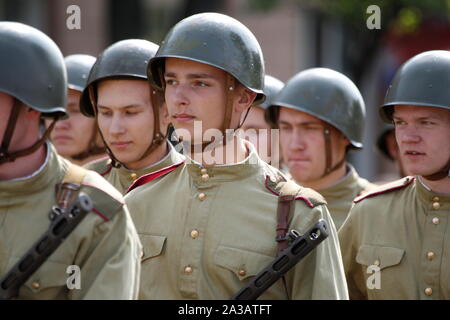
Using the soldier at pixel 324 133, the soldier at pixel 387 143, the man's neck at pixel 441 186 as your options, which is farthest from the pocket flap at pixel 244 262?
the soldier at pixel 387 143

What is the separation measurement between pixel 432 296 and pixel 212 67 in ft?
6.02

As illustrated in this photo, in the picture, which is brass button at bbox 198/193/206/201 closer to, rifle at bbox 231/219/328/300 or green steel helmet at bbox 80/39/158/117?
rifle at bbox 231/219/328/300

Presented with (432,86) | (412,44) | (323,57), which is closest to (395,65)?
(412,44)

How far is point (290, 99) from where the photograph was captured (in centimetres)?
Result: 811

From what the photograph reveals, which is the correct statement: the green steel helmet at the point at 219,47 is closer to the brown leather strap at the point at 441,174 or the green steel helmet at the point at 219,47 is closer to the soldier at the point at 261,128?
the brown leather strap at the point at 441,174

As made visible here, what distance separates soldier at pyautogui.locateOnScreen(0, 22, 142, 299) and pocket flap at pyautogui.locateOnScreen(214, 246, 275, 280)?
57 cm

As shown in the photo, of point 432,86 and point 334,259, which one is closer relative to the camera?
point 334,259

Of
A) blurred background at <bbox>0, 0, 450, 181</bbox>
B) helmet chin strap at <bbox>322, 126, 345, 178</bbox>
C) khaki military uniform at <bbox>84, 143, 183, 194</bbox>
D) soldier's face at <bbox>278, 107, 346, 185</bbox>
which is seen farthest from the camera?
blurred background at <bbox>0, 0, 450, 181</bbox>

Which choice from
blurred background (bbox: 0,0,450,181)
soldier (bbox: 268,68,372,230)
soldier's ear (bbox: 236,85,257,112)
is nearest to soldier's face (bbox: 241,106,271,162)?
soldier (bbox: 268,68,372,230)

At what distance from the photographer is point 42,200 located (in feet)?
15.1

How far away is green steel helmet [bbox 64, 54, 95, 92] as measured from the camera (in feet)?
26.8

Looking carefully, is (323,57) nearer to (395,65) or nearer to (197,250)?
(395,65)

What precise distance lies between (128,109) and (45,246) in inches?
93.4

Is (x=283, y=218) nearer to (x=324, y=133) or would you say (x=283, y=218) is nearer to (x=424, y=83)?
(x=424, y=83)
